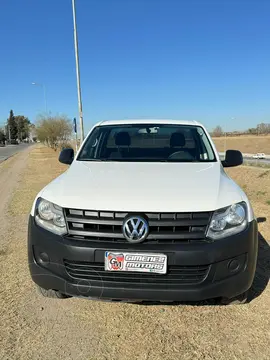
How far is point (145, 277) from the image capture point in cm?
251

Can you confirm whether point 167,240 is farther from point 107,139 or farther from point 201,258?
point 107,139

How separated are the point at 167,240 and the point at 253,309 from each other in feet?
3.91

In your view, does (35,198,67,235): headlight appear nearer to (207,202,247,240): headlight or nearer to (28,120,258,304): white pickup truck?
(28,120,258,304): white pickup truck

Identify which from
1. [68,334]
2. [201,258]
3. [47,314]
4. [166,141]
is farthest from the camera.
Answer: [166,141]

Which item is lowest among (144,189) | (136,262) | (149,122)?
(136,262)

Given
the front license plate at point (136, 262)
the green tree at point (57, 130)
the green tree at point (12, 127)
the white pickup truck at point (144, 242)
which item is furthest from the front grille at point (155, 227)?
the green tree at point (12, 127)

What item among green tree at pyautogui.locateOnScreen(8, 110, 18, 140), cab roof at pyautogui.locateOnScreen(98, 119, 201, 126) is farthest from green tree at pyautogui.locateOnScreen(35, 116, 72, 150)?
green tree at pyautogui.locateOnScreen(8, 110, 18, 140)

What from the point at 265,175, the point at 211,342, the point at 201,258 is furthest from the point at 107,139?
the point at 265,175

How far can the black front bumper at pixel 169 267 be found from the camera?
2453 millimetres

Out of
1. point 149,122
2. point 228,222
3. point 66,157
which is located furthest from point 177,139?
point 228,222

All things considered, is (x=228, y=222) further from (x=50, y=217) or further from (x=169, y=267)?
(x=50, y=217)

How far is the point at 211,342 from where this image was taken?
257 cm

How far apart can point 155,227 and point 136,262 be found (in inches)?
11.2

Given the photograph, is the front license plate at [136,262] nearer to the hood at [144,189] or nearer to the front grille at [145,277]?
the front grille at [145,277]
